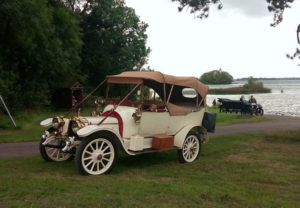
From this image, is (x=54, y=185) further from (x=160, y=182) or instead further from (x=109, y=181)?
(x=160, y=182)

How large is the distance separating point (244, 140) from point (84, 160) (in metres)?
8.13

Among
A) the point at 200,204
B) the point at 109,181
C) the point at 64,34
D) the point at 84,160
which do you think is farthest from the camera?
the point at 64,34

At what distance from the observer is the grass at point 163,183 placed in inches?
230

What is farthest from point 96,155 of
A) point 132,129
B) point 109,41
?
point 109,41

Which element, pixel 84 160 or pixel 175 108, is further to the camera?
pixel 175 108

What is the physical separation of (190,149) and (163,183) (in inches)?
121

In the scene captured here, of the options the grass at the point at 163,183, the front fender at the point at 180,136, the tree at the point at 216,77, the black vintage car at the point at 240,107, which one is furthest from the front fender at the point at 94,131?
the tree at the point at 216,77

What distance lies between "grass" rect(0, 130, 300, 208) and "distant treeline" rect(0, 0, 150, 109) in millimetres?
13225

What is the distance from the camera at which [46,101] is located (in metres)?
27.0

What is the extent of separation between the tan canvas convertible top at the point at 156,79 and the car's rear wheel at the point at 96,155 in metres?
1.84

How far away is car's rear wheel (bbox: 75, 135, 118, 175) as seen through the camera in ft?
25.0

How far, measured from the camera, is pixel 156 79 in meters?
9.11

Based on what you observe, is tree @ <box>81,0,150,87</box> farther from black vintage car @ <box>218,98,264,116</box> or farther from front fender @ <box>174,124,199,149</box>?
front fender @ <box>174,124,199,149</box>

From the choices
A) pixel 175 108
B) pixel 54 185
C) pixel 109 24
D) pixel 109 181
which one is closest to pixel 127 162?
pixel 175 108
